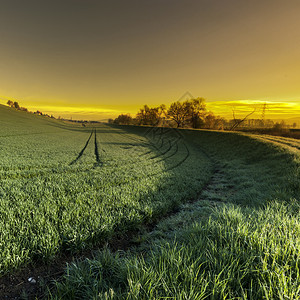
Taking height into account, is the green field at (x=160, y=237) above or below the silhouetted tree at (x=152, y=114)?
below

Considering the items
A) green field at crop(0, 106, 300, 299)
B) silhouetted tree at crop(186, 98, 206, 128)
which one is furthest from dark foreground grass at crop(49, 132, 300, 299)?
silhouetted tree at crop(186, 98, 206, 128)

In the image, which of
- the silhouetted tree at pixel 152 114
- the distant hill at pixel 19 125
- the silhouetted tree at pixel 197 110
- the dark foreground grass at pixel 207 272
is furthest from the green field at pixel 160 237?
the silhouetted tree at pixel 152 114

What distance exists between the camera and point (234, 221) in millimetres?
3227

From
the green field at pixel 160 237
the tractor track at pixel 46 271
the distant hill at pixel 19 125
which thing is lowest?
the tractor track at pixel 46 271

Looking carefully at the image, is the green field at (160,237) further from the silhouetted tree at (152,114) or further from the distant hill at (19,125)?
the silhouetted tree at (152,114)

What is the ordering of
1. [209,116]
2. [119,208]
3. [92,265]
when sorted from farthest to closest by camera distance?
[209,116] < [119,208] < [92,265]

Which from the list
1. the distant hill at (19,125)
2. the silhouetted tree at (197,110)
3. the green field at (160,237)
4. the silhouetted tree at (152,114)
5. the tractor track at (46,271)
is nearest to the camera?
the green field at (160,237)

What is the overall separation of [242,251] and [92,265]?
8.13 feet

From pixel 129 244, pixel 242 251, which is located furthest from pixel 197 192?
pixel 242 251

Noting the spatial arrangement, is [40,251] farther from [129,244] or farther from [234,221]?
[234,221]

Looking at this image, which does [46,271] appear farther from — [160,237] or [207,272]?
[207,272]

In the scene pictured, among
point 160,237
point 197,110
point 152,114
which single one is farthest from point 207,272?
point 152,114

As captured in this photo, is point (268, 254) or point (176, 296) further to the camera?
point (268, 254)

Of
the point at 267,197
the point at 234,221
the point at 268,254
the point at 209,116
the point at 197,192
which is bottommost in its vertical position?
the point at 197,192
